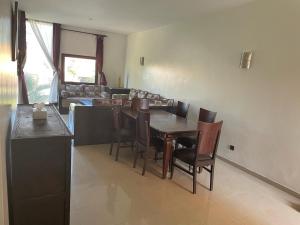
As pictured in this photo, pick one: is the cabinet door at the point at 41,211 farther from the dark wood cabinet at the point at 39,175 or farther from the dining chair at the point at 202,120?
the dining chair at the point at 202,120

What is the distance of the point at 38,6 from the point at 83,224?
16.0ft

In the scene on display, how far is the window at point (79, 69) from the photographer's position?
7.68 metres

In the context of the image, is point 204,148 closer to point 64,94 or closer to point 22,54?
point 64,94

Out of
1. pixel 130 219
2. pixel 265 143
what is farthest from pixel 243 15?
pixel 130 219

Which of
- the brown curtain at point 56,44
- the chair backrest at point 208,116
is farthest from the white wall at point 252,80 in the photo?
the brown curtain at point 56,44

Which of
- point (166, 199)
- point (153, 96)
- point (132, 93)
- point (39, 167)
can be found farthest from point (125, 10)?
point (39, 167)

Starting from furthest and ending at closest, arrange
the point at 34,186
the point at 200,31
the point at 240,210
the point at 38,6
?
the point at 38,6, the point at 200,31, the point at 240,210, the point at 34,186

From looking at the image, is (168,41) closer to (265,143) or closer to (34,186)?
(265,143)

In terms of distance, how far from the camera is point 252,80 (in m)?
3.78

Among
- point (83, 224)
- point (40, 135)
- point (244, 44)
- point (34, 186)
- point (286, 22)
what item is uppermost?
point (286, 22)

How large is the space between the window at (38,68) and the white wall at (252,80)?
4.17m

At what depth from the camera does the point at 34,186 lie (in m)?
1.77

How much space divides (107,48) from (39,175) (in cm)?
700

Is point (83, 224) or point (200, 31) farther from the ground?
point (200, 31)
